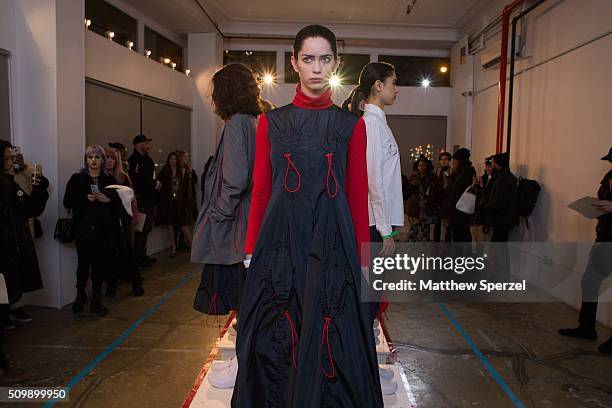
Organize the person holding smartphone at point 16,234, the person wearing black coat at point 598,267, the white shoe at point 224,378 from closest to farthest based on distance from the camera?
the white shoe at point 224,378, the person holding smartphone at point 16,234, the person wearing black coat at point 598,267

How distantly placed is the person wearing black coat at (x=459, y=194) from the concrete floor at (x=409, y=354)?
1.29 meters

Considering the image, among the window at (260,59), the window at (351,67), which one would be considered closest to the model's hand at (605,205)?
the window at (351,67)

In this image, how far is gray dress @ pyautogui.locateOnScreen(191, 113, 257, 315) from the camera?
245 centimetres

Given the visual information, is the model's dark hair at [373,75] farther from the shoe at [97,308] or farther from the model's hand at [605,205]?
the shoe at [97,308]

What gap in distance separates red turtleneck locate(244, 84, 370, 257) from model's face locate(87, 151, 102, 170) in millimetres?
2968

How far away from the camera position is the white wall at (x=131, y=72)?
5.43 m

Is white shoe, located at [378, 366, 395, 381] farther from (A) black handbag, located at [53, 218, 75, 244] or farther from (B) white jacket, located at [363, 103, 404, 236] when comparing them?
(A) black handbag, located at [53, 218, 75, 244]

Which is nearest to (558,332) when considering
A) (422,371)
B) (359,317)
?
(422,371)

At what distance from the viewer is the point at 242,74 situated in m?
2.60

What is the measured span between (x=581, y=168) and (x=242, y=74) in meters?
3.49

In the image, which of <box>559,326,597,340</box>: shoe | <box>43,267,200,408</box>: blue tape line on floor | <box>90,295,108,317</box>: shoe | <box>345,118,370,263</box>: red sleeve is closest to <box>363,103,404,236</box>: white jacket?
<box>345,118,370,263</box>: red sleeve

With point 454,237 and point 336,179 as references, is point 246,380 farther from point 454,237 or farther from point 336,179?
point 454,237

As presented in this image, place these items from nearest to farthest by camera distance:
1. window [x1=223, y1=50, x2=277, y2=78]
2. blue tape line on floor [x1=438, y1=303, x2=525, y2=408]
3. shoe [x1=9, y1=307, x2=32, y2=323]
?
blue tape line on floor [x1=438, y1=303, x2=525, y2=408]
shoe [x1=9, y1=307, x2=32, y2=323]
window [x1=223, y1=50, x2=277, y2=78]

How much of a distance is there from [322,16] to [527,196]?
4.59 metres
